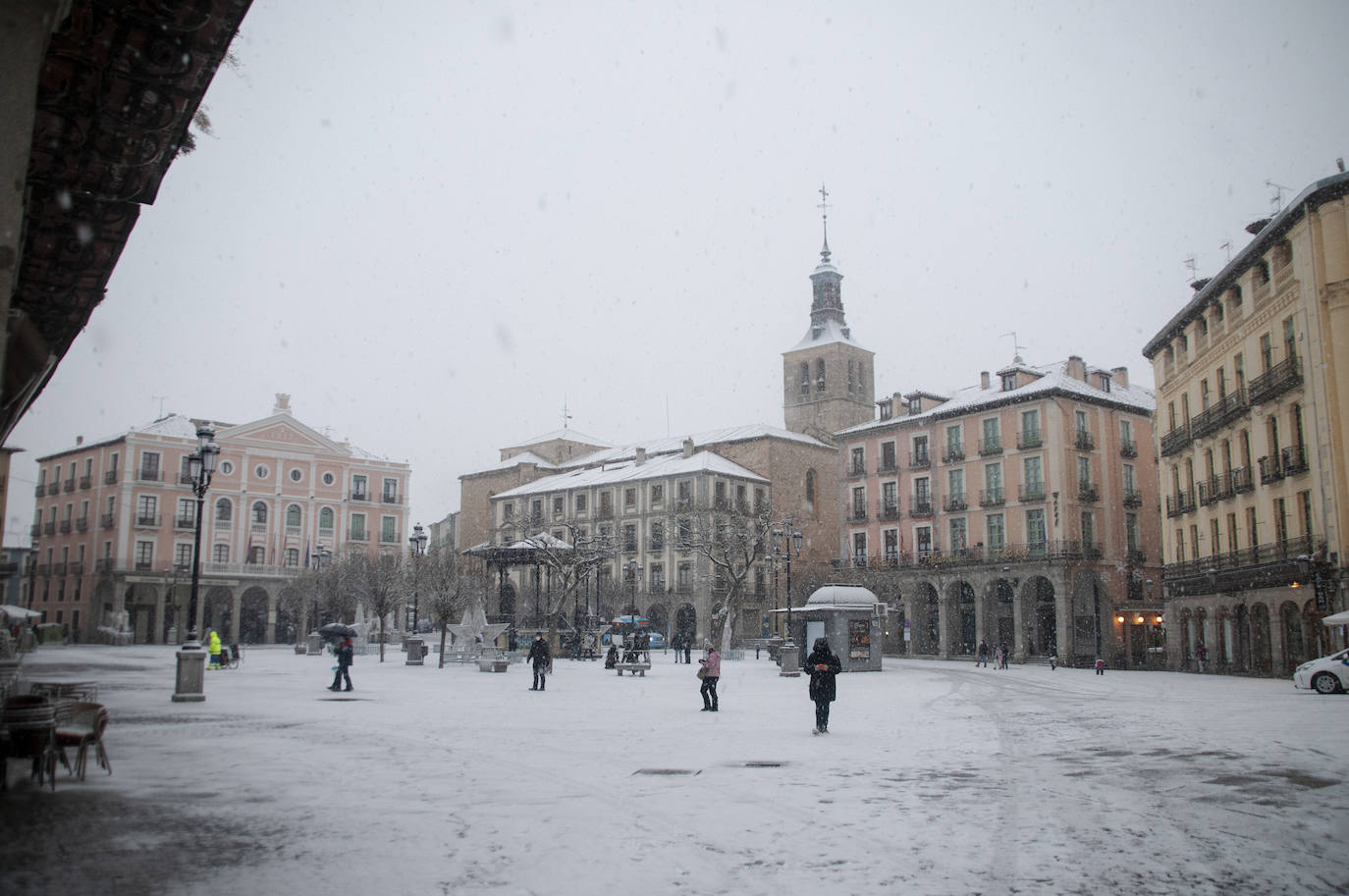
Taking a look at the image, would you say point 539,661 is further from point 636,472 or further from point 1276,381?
point 636,472

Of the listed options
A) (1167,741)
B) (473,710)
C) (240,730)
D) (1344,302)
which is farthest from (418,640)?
(1344,302)

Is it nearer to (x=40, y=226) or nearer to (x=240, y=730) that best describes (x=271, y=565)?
(x=240, y=730)

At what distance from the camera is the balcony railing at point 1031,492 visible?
46.9 meters

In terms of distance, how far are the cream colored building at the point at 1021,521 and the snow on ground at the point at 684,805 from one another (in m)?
29.3

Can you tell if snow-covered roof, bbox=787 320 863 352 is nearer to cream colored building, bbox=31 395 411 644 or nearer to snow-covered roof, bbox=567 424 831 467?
snow-covered roof, bbox=567 424 831 467

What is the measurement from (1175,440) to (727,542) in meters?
18.9

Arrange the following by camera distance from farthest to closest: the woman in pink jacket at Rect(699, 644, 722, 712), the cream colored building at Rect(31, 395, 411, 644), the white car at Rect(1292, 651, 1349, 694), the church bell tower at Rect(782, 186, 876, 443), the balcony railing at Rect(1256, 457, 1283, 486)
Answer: the church bell tower at Rect(782, 186, 876, 443) → the cream colored building at Rect(31, 395, 411, 644) → the balcony railing at Rect(1256, 457, 1283, 486) → the white car at Rect(1292, 651, 1349, 694) → the woman in pink jacket at Rect(699, 644, 722, 712)

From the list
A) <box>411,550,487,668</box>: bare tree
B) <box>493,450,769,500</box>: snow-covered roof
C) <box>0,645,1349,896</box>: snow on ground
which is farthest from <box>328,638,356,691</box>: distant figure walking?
<box>493,450,769,500</box>: snow-covered roof

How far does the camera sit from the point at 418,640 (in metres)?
34.0

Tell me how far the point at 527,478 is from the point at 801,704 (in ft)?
207

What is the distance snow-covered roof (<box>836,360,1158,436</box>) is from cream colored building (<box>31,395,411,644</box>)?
3290cm

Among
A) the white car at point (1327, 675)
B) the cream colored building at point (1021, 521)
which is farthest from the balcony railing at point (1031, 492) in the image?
the white car at point (1327, 675)

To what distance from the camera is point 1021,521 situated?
47.7 meters

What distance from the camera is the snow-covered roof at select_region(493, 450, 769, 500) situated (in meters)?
63.4
